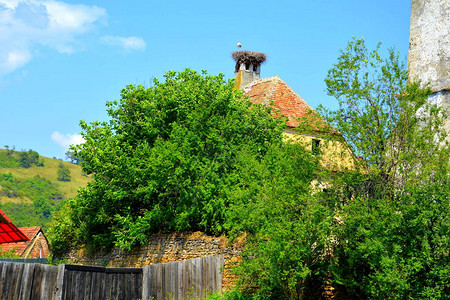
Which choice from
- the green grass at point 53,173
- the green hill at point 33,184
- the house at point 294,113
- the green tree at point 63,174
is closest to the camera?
the house at point 294,113

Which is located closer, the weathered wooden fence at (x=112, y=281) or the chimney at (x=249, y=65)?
the weathered wooden fence at (x=112, y=281)

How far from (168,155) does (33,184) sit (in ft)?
474

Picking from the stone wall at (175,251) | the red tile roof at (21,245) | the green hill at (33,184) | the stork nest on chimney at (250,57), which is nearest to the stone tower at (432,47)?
the stone wall at (175,251)

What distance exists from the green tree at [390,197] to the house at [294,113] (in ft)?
1.57

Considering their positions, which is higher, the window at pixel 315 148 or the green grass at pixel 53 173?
the green grass at pixel 53 173

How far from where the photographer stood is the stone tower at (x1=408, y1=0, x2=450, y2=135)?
18.7 meters

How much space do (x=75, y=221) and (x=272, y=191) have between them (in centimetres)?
1414

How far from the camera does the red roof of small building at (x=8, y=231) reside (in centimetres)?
1477

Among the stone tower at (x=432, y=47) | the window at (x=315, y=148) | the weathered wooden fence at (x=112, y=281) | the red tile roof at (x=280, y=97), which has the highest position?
the red tile roof at (x=280, y=97)

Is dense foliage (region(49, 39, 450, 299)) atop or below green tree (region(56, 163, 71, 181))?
below

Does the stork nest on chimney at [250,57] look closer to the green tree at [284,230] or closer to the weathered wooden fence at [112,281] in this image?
the green tree at [284,230]

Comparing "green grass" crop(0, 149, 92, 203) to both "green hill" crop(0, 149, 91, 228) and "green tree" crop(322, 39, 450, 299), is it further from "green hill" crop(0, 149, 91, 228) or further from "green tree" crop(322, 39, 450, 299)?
"green tree" crop(322, 39, 450, 299)

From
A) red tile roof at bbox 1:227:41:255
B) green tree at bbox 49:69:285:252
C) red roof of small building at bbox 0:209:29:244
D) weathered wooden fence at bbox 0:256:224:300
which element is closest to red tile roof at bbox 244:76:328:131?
green tree at bbox 49:69:285:252

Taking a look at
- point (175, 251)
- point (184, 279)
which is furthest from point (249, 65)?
point (184, 279)
